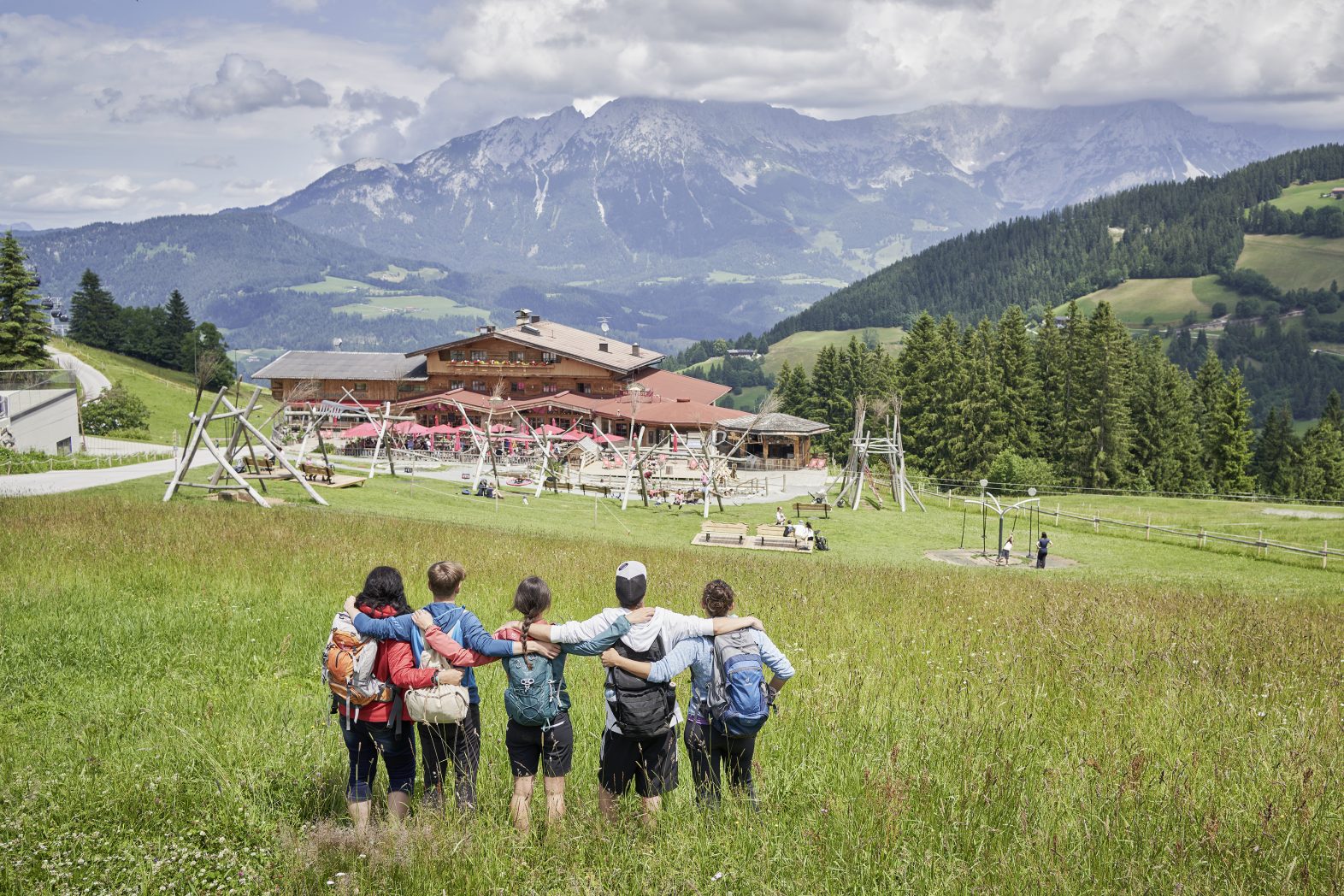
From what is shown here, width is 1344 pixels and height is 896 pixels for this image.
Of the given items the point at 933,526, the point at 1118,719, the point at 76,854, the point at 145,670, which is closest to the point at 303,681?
the point at 145,670

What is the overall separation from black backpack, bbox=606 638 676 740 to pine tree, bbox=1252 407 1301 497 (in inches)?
2991

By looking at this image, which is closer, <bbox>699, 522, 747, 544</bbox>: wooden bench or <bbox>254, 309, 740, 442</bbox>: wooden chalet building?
<bbox>699, 522, 747, 544</bbox>: wooden bench

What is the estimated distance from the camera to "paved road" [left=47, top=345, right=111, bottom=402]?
58.7 m

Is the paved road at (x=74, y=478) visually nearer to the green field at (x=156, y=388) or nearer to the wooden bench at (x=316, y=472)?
the wooden bench at (x=316, y=472)

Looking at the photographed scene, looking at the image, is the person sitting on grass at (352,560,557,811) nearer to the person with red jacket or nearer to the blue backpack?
the person with red jacket

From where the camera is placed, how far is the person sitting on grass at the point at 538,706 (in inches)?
214

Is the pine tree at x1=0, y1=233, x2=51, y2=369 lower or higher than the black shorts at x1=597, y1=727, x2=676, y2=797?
higher

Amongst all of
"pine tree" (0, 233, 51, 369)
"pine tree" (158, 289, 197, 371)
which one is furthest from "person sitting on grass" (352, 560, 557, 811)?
"pine tree" (158, 289, 197, 371)

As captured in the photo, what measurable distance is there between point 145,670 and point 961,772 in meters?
7.21

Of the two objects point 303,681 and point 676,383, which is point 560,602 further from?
point 676,383

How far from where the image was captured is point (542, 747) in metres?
5.55

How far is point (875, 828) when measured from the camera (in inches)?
198

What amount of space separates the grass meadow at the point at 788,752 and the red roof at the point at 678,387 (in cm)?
5992

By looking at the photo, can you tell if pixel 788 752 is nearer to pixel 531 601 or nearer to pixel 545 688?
pixel 545 688
